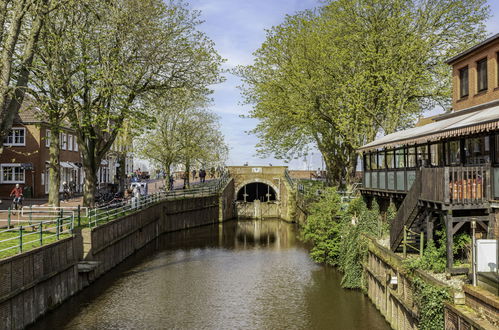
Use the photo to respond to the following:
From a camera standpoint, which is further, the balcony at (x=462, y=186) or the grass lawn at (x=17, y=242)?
the grass lawn at (x=17, y=242)

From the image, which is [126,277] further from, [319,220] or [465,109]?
[465,109]

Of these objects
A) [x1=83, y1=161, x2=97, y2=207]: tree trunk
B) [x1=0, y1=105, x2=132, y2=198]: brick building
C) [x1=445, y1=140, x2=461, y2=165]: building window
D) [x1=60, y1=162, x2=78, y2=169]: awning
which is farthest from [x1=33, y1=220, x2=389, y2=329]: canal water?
[x1=60, y1=162, x2=78, y2=169]: awning

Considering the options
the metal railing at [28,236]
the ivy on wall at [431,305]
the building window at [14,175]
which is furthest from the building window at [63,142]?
the ivy on wall at [431,305]

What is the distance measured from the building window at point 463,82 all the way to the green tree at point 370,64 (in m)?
7.45

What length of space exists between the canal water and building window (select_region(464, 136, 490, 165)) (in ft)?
23.3

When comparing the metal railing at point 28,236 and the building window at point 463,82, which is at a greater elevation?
the building window at point 463,82

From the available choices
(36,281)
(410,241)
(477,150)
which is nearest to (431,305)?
(410,241)

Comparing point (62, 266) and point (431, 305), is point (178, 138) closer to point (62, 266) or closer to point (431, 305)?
point (62, 266)

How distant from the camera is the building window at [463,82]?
72.9ft

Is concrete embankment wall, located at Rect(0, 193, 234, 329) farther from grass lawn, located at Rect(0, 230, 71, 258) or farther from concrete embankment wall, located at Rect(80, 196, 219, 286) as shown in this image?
grass lawn, located at Rect(0, 230, 71, 258)

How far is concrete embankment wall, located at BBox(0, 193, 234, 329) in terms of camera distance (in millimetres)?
15102

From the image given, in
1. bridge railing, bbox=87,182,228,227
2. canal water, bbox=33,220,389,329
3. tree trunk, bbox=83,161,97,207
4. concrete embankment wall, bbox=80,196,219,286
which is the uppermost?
tree trunk, bbox=83,161,97,207

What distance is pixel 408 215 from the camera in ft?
55.8

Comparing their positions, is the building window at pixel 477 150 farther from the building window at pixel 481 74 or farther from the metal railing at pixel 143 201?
the metal railing at pixel 143 201
